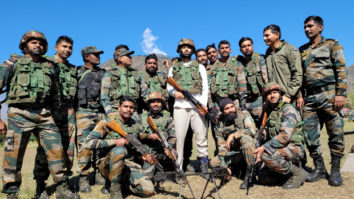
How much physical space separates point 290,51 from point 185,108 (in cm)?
252

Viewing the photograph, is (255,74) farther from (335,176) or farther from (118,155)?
(118,155)

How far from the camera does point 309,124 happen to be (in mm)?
5223

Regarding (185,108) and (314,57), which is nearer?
(314,57)

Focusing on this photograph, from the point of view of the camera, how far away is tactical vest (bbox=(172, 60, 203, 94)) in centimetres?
592

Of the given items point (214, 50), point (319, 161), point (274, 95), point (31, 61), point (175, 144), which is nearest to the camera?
point (31, 61)

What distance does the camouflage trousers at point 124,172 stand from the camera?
438 cm

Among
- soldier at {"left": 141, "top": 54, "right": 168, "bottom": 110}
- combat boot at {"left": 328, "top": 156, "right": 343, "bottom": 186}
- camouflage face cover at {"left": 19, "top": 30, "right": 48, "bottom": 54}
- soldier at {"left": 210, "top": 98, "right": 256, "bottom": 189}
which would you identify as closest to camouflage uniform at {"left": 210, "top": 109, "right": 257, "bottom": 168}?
soldier at {"left": 210, "top": 98, "right": 256, "bottom": 189}

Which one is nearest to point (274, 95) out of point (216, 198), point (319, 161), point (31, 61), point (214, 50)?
point (319, 161)

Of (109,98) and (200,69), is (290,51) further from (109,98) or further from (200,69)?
(109,98)

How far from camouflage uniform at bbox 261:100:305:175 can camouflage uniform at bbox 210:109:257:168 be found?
48cm

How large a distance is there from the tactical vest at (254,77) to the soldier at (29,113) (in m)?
4.21

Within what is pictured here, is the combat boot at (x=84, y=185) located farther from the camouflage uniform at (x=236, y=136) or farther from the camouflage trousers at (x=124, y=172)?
the camouflage uniform at (x=236, y=136)

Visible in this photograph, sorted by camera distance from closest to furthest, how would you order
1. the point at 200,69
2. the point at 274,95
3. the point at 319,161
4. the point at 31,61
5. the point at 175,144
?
1. the point at 31,61
2. the point at 274,95
3. the point at 319,161
4. the point at 175,144
5. the point at 200,69

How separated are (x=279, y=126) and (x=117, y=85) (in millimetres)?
3517
